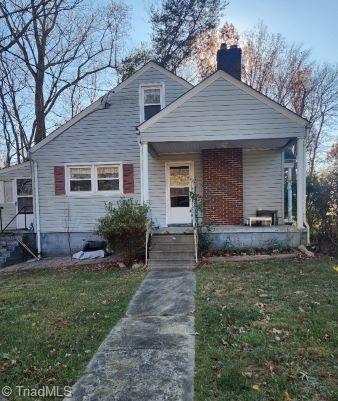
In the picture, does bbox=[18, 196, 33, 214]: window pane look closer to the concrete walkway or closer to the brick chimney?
the brick chimney

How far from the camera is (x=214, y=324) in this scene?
15.3ft

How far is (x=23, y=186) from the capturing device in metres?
14.4

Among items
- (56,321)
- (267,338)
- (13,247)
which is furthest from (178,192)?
(267,338)

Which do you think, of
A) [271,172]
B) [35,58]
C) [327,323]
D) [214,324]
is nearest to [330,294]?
[327,323]

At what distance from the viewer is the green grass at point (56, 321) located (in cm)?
362

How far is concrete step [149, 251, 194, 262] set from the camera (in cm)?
934

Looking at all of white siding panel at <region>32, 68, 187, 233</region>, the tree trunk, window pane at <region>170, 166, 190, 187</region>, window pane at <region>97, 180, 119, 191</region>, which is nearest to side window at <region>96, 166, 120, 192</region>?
window pane at <region>97, 180, 119, 191</region>

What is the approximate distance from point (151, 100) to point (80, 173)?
395 centimetres

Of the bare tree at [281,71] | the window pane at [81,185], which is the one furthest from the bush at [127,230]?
the bare tree at [281,71]

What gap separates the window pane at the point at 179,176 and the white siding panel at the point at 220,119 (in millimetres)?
2793

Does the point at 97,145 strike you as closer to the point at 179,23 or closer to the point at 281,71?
the point at 179,23

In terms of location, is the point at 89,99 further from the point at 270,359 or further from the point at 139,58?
the point at 270,359

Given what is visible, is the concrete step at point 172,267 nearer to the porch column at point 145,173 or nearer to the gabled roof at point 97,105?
the porch column at point 145,173

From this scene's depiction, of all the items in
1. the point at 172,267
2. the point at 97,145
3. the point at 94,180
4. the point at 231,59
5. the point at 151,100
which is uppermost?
the point at 231,59
